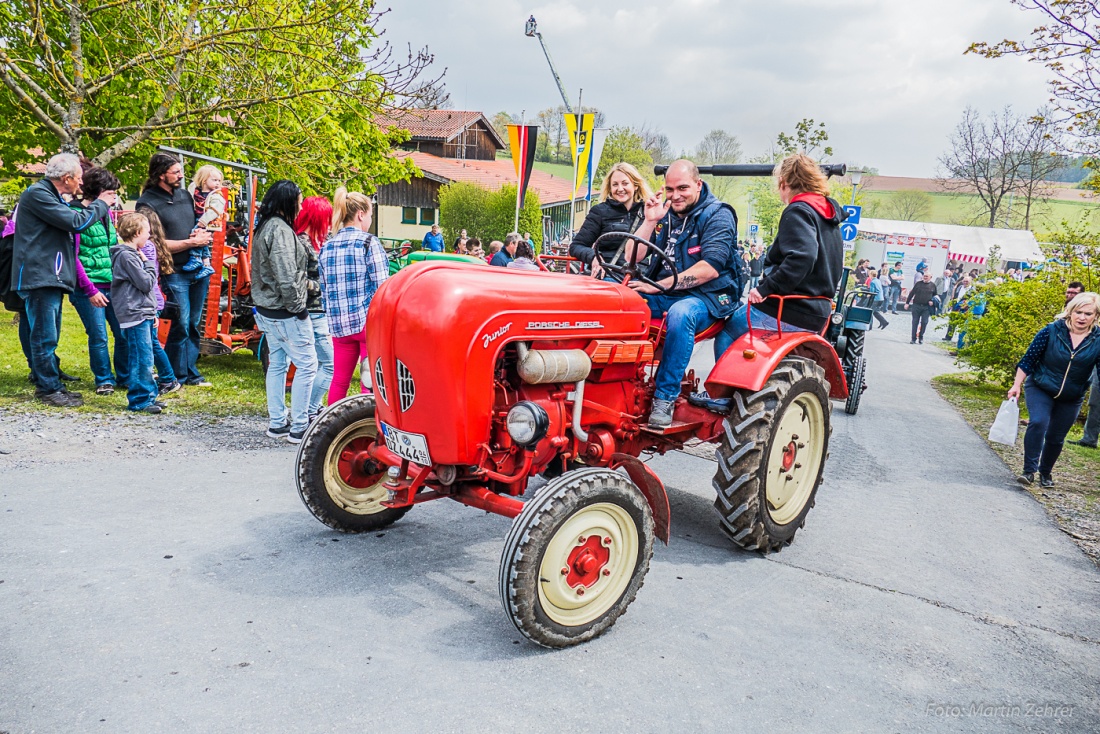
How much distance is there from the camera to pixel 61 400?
237 inches

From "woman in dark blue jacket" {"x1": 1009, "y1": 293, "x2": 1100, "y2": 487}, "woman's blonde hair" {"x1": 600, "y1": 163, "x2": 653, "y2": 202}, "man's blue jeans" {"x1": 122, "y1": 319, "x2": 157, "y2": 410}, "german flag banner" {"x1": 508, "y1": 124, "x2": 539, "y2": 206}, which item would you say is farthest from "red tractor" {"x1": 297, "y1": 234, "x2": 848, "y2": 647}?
"german flag banner" {"x1": 508, "y1": 124, "x2": 539, "y2": 206}

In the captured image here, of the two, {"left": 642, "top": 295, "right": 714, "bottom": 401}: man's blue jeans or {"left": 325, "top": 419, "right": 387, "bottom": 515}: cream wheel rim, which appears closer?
{"left": 325, "top": 419, "right": 387, "bottom": 515}: cream wheel rim

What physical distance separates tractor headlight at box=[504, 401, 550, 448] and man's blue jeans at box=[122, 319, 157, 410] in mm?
4199

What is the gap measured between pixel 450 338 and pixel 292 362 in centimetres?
300

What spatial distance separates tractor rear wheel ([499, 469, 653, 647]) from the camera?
9.39 feet

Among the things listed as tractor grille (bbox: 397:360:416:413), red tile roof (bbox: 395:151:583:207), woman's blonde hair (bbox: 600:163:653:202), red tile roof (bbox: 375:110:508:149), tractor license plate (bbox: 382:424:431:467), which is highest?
red tile roof (bbox: 375:110:508:149)

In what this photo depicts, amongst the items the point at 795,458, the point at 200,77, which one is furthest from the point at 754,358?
the point at 200,77

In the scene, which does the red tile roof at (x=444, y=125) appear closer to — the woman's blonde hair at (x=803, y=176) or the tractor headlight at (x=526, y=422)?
the woman's blonde hair at (x=803, y=176)

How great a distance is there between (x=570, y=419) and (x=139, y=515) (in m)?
2.36

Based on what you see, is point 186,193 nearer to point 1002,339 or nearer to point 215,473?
point 215,473

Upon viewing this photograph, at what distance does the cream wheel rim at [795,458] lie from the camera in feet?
14.0

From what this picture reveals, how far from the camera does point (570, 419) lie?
11.7 feet

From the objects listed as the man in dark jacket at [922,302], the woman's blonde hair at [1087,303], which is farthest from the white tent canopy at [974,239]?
the woman's blonde hair at [1087,303]

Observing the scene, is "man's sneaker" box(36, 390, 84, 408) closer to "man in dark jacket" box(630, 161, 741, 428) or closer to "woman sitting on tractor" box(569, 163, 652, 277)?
"woman sitting on tractor" box(569, 163, 652, 277)
